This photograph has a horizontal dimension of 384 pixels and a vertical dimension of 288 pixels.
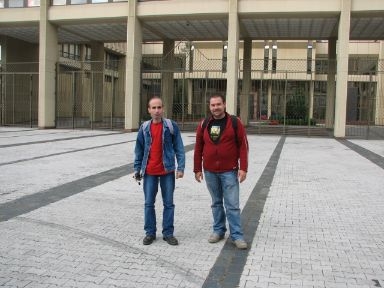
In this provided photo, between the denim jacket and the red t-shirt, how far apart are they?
35mm

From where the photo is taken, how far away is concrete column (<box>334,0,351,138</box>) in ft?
71.3

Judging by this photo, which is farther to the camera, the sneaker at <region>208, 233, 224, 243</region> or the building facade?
the building facade

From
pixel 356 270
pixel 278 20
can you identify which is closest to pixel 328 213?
pixel 356 270

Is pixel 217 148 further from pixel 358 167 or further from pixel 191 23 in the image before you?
pixel 191 23

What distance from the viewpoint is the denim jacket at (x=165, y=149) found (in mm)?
5414

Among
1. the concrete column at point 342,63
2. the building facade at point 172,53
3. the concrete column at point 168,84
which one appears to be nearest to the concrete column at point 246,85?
the building facade at point 172,53

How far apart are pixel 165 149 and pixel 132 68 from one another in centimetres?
1951

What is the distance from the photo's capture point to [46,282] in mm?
4156

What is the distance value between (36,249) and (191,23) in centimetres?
2226

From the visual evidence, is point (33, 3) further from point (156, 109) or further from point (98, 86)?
point (156, 109)

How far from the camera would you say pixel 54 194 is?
311 inches

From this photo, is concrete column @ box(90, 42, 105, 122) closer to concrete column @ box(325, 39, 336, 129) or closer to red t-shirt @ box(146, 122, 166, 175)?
concrete column @ box(325, 39, 336, 129)

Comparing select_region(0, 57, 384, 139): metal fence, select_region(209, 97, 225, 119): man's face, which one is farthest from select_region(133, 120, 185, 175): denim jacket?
select_region(0, 57, 384, 139): metal fence

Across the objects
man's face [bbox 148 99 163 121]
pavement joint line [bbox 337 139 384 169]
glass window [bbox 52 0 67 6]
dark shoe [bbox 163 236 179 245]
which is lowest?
dark shoe [bbox 163 236 179 245]
